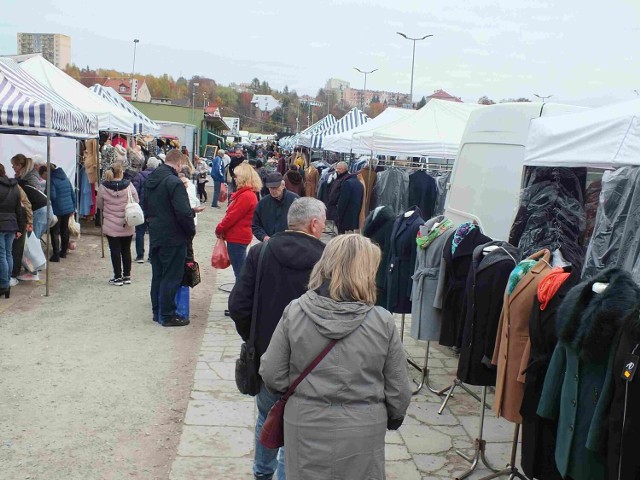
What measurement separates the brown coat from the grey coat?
4.08ft

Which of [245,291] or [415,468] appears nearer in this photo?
[245,291]

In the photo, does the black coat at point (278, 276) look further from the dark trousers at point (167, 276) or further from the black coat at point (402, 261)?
the dark trousers at point (167, 276)

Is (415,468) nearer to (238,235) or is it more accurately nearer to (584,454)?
(584,454)

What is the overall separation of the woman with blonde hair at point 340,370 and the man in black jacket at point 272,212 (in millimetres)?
4552

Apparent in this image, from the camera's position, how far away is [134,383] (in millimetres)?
6055

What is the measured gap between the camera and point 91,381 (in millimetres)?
6035

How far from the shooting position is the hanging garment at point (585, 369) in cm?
306

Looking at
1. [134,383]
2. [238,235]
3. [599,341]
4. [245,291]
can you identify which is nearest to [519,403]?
[599,341]

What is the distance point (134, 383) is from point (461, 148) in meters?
4.15

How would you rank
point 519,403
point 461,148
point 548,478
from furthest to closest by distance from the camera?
point 461,148 → point 519,403 → point 548,478

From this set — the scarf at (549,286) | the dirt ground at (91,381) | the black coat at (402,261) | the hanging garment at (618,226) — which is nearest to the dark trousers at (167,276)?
the dirt ground at (91,381)

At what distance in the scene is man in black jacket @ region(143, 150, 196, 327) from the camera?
7492 mm

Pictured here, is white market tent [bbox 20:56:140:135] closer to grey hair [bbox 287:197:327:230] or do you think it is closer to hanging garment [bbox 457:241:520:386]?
grey hair [bbox 287:197:327:230]

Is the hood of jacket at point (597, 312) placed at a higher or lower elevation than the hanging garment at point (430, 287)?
higher
